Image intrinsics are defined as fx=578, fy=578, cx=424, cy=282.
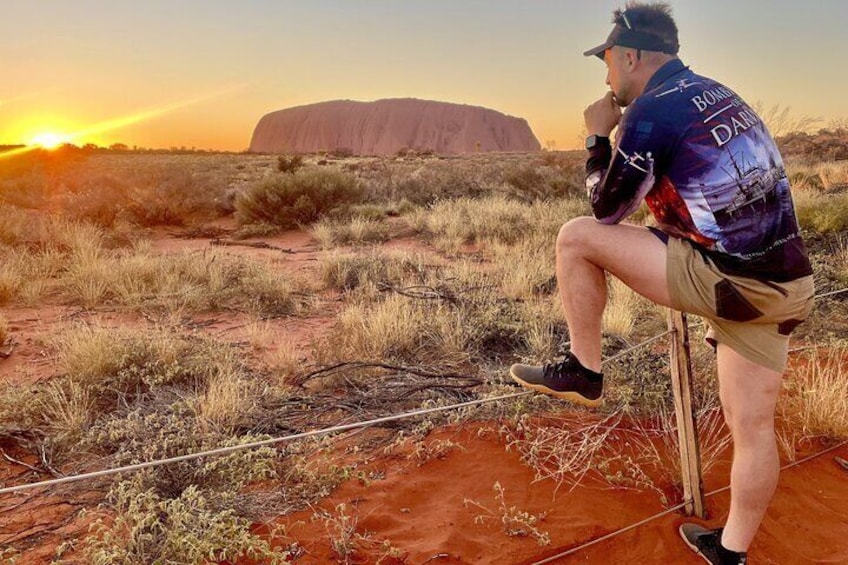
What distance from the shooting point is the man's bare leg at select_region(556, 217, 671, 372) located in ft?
6.91

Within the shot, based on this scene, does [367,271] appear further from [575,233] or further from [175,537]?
[575,233]

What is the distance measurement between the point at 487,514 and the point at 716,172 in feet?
6.31

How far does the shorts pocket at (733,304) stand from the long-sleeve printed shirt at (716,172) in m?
0.06

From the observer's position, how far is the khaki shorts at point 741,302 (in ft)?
6.42

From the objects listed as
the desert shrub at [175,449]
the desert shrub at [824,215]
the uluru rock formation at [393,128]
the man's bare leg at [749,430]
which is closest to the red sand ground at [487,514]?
the desert shrub at [175,449]

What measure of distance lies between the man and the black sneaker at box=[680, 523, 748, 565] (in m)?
0.01

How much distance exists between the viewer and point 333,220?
12164 millimetres

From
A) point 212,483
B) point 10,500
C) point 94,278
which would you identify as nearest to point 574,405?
point 212,483

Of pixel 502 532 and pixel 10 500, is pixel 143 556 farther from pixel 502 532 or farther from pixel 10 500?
pixel 502 532

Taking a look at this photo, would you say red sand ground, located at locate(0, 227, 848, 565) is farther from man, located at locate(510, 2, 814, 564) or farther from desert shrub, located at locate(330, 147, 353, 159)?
desert shrub, located at locate(330, 147, 353, 159)

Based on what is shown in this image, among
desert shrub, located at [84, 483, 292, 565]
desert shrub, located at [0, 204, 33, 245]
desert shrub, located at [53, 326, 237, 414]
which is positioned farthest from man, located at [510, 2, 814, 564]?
desert shrub, located at [0, 204, 33, 245]

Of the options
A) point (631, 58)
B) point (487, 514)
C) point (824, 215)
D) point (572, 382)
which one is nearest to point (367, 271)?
point (487, 514)

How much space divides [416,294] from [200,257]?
3.52 meters

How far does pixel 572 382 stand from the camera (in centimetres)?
239
